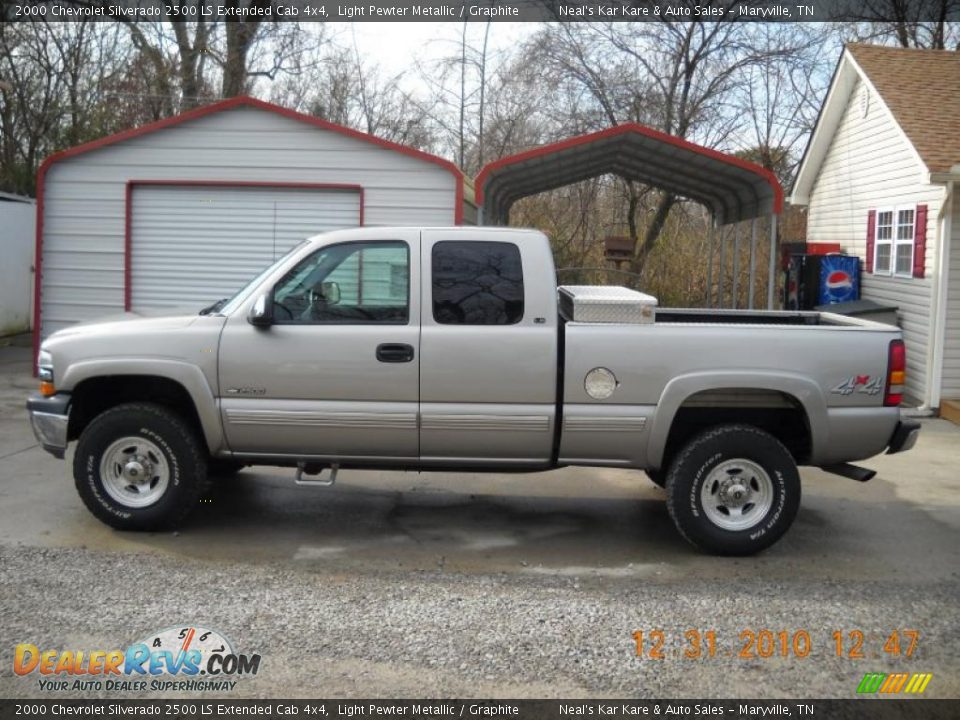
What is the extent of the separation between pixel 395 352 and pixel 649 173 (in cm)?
1028

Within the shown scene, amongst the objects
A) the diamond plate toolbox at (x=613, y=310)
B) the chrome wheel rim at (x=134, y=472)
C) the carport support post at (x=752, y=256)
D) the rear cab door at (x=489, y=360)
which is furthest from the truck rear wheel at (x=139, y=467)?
the carport support post at (x=752, y=256)

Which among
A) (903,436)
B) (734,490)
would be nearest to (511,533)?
(734,490)

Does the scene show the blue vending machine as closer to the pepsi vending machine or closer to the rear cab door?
the pepsi vending machine

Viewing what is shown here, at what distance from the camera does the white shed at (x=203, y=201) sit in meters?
12.4

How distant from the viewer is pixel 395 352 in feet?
20.6

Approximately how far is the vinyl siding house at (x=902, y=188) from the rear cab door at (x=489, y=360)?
7472 millimetres

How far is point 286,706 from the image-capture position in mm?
4141

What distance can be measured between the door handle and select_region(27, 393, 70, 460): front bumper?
2.06m

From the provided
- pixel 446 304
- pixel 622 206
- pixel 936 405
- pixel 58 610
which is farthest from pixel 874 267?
pixel 58 610

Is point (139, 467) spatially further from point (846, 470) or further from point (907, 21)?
point (907, 21)

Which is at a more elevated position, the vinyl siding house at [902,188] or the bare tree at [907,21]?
the bare tree at [907,21]

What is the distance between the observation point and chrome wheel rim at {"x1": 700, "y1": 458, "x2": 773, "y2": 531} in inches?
247

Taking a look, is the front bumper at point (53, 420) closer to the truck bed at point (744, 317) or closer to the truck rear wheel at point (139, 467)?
the truck rear wheel at point (139, 467)

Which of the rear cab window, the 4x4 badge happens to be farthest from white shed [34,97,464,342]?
the 4x4 badge
